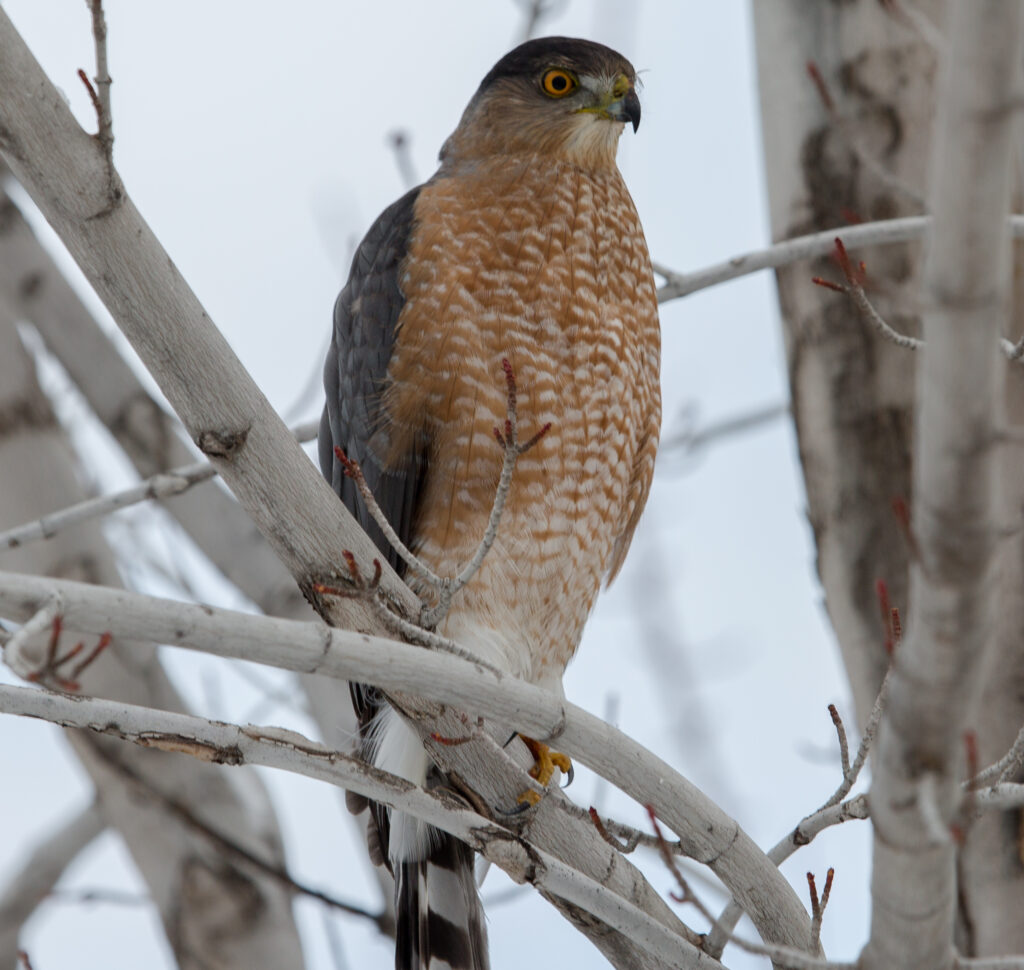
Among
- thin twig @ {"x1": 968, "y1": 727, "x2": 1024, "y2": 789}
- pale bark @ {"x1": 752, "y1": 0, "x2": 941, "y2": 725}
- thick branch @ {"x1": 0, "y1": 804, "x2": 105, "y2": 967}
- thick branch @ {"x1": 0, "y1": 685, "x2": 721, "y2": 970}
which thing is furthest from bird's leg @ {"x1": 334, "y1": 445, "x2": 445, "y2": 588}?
thick branch @ {"x1": 0, "y1": 804, "x2": 105, "y2": 967}

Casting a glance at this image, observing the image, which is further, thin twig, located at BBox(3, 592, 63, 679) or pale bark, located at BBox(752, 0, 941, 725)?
pale bark, located at BBox(752, 0, 941, 725)

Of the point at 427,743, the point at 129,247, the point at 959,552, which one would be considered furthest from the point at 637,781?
the point at 129,247

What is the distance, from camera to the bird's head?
153 inches

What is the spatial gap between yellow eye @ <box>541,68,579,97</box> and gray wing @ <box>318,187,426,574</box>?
23.7 inches

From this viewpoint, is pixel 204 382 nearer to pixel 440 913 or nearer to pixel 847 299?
pixel 440 913

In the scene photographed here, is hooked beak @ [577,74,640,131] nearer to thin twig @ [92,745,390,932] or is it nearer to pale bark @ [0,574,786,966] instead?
pale bark @ [0,574,786,966]

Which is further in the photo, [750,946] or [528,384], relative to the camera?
[528,384]

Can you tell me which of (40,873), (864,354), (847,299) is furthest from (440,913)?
(40,873)

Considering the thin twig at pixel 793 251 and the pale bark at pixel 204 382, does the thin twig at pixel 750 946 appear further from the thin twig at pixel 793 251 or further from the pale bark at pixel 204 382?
the thin twig at pixel 793 251

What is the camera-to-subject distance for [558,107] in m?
3.92

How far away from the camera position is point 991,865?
3727 mm

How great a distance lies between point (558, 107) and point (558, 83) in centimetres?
12

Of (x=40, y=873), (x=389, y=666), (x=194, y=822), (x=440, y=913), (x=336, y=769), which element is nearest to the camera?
(x=389, y=666)

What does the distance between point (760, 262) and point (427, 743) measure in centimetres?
145
